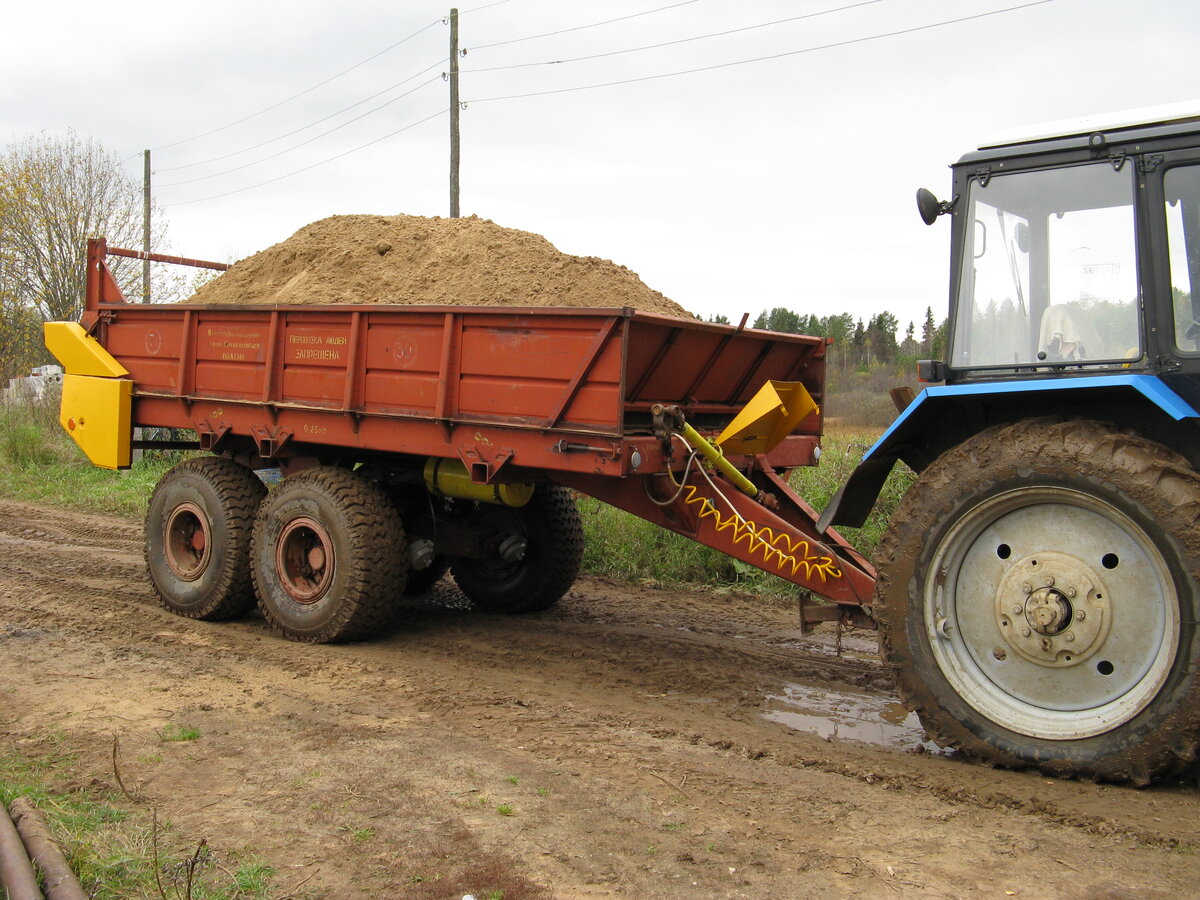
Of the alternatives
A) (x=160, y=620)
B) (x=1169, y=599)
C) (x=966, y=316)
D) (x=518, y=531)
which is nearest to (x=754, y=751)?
(x=1169, y=599)

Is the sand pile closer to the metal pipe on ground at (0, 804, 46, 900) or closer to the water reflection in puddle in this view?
the water reflection in puddle

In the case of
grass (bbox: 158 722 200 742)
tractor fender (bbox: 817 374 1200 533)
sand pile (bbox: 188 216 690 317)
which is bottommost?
grass (bbox: 158 722 200 742)

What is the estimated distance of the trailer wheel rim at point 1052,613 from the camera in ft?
12.3

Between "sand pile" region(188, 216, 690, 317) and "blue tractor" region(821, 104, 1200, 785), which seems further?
"sand pile" region(188, 216, 690, 317)

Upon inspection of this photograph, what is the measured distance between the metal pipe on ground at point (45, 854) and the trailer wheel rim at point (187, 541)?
3638 millimetres

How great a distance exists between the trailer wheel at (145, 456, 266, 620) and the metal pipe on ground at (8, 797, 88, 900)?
345 cm

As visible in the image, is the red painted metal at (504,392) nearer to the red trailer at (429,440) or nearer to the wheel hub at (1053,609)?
the red trailer at (429,440)

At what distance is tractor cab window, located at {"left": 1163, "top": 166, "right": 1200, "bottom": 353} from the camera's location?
150 inches

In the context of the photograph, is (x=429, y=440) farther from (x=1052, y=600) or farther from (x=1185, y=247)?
(x=1185, y=247)

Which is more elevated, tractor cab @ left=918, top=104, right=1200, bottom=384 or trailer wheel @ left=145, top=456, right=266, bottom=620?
tractor cab @ left=918, top=104, right=1200, bottom=384

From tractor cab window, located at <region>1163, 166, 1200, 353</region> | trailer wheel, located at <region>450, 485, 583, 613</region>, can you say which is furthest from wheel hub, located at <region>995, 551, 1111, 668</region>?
trailer wheel, located at <region>450, 485, 583, 613</region>

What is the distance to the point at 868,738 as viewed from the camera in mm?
4660

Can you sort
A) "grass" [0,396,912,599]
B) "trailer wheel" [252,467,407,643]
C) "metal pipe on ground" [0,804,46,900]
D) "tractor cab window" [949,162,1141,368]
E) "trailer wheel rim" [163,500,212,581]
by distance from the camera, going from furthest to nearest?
1. "grass" [0,396,912,599]
2. "trailer wheel rim" [163,500,212,581]
3. "trailer wheel" [252,467,407,643]
4. "tractor cab window" [949,162,1141,368]
5. "metal pipe on ground" [0,804,46,900]

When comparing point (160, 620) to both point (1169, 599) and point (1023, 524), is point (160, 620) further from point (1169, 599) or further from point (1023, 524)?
point (1169, 599)
